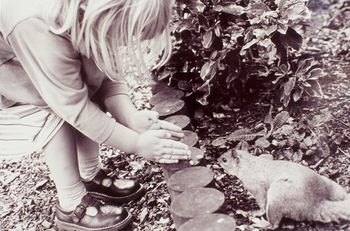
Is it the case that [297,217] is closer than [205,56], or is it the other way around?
[297,217]

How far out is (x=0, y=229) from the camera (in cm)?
187

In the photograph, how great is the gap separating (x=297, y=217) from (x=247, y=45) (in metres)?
0.58

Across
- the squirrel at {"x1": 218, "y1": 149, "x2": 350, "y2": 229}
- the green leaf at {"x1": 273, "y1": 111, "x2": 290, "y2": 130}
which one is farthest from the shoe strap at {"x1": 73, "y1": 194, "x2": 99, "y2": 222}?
the green leaf at {"x1": 273, "y1": 111, "x2": 290, "y2": 130}

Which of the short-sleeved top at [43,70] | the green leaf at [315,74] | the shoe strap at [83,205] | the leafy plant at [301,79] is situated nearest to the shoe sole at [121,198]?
the shoe strap at [83,205]

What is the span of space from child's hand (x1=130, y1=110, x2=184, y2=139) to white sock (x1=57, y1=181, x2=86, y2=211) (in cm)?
26

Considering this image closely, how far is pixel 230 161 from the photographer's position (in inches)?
68.7

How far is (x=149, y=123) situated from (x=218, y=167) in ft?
0.92

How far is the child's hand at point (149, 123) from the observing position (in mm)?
1747

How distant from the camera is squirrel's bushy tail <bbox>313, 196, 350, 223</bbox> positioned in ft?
4.91

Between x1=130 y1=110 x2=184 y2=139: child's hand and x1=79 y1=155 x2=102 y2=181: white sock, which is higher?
x1=130 y1=110 x2=184 y2=139: child's hand

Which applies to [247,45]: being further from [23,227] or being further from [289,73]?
[23,227]

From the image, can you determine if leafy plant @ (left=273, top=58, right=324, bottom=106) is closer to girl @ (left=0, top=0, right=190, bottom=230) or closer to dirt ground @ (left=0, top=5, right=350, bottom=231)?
dirt ground @ (left=0, top=5, right=350, bottom=231)

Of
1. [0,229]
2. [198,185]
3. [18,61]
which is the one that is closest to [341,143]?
[198,185]

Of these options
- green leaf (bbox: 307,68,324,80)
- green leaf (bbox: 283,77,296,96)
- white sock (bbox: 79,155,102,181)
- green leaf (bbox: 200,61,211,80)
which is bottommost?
white sock (bbox: 79,155,102,181)
